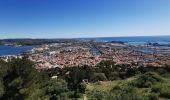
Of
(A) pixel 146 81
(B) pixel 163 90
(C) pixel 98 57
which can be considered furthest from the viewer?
(C) pixel 98 57

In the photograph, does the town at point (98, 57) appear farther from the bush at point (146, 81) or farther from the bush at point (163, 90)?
the bush at point (163, 90)

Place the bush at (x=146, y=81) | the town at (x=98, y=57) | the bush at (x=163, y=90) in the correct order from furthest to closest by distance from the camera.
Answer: the town at (x=98, y=57)
the bush at (x=146, y=81)
the bush at (x=163, y=90)

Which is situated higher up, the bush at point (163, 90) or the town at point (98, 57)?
the bush at point (163, 90)

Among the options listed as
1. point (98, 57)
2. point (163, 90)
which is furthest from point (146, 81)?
point (98, 57)

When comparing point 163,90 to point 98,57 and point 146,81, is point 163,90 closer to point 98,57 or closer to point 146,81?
point 146,81

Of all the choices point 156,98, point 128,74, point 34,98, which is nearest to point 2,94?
point 34,98

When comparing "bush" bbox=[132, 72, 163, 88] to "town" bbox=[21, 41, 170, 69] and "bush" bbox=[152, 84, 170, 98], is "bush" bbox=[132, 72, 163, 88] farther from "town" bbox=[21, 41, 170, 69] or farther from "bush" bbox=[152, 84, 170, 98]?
"town" bbox=[21, 41, 170, 69]

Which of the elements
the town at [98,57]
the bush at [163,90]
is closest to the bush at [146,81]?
the bush at [163,90]

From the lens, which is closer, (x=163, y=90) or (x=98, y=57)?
(x=163, y=90)

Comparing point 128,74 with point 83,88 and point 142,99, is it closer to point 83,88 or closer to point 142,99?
point 83,88

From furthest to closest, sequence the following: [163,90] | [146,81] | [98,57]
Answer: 1. [98,57]
2. [146,81]
3. [163,90]

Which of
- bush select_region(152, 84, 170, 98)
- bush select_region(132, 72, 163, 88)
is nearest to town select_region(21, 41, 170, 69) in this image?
bush select_region(132, 72, 163, 88)

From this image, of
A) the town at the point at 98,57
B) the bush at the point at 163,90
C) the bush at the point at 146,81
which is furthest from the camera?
the town at the point at 98,57
